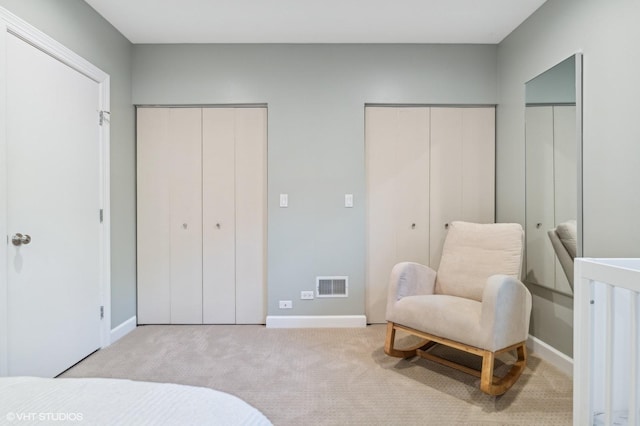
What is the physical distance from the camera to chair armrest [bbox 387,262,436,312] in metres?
2.11

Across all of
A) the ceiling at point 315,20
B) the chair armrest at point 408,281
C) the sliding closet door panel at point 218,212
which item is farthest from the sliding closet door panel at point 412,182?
the sliding closet door panel at point 218,212

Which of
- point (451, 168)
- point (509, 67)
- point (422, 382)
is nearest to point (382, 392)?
point (422, 382)

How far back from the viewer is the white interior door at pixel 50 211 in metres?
1.64

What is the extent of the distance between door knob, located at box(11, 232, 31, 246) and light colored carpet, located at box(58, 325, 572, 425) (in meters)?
0.86

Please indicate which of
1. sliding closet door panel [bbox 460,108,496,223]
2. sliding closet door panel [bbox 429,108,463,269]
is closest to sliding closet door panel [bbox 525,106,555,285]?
sliding closet door panel [bbox 460,108,496,223]

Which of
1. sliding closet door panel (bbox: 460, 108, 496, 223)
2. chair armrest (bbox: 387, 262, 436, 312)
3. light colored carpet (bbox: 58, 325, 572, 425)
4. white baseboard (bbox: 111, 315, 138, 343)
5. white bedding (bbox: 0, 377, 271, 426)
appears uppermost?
sliding closet door panel (bbox: 460, 108, 496, 223)

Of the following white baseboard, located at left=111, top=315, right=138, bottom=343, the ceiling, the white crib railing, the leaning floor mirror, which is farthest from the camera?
white baseboard, located at left=111, top=315, right=138, bottom=343

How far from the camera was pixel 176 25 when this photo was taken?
2.42 meters

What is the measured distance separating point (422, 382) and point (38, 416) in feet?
5.86

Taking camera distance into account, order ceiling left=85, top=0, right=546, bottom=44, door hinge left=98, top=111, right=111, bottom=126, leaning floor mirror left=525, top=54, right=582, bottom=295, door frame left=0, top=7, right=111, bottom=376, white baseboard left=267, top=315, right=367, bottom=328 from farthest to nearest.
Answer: white baseboard left=267, top=315, right=367, bottom=328 → door hinge left=98, top=111, right=111, bottom=126 → ceiling left=85, top=0, right=546, bottom=44 → leaning floor mirror left=525, top=54, right=582, bottom=295 → door frame left=0, top=7, right=111, bottom=376

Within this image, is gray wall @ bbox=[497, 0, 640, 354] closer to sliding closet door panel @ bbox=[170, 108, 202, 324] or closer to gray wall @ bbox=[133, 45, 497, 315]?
gray wall @ bbox=[133, 45, 497, 315]

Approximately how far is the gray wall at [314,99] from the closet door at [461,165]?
6.2 inches
